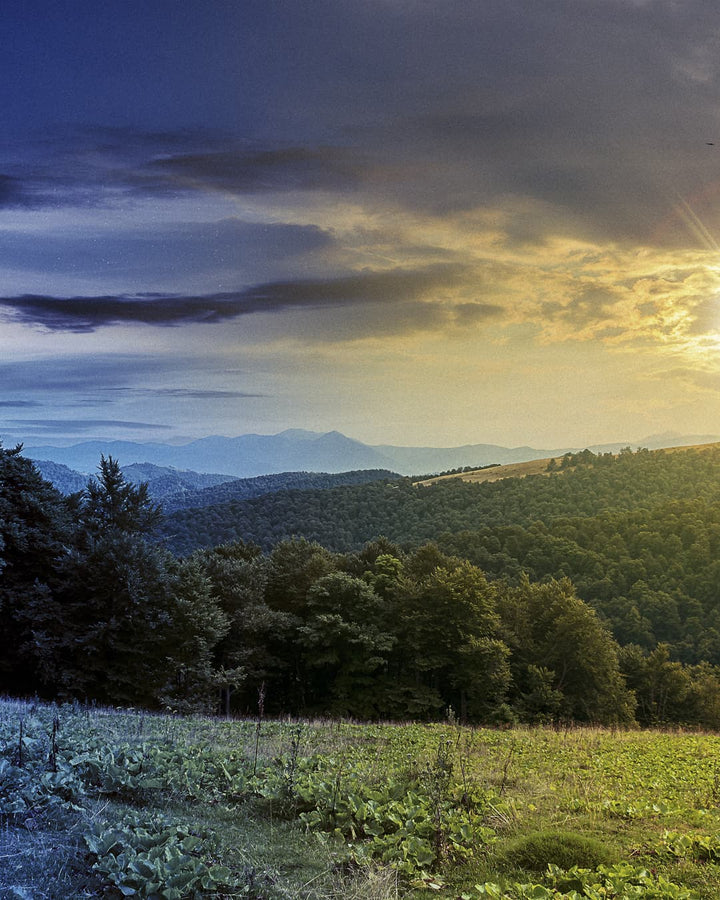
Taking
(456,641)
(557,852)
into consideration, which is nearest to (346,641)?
(456,641)

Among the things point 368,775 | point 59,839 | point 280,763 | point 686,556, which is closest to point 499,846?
point 368,775

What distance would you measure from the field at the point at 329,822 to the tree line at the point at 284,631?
1615cm

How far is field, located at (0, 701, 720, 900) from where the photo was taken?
229 inches

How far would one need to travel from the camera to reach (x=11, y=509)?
2906cm

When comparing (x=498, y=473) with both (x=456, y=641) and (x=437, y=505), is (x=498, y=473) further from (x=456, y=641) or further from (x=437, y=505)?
(x=456, y=641)

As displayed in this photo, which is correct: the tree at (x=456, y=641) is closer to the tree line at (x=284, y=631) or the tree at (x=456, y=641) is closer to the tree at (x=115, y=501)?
the tree line at (x=284, y=631)

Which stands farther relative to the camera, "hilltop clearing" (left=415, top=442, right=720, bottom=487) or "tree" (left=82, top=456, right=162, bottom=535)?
"hilltop clearing" (left=415, top=442, right=720, bottom=487)

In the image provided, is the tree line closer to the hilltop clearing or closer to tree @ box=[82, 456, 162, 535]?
tree @ box=[82, 456, 162, 535]

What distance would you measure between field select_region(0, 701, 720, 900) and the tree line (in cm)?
1615

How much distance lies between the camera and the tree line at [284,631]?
1185 inches

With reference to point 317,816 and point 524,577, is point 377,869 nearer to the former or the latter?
point 317,816

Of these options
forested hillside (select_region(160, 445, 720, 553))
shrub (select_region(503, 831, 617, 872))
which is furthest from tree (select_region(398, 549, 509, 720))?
forested hillside (select_region(160, 445, 720, 553))

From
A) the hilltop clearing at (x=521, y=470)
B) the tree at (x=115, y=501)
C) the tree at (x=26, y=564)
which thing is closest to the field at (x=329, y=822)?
the tree at (x=26, y=564)

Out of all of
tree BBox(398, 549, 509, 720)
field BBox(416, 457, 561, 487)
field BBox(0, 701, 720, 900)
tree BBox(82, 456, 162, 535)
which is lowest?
tree BBox(398, 549, 509, 720)
